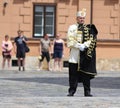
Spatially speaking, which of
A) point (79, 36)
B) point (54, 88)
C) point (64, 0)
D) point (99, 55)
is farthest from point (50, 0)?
point (79, 36)

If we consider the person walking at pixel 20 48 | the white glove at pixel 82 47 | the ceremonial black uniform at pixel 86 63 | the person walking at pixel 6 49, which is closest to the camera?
the white glove at pixel 82 47

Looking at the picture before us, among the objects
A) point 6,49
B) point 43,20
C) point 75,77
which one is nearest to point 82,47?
point 75,77

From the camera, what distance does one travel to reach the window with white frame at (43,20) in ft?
106

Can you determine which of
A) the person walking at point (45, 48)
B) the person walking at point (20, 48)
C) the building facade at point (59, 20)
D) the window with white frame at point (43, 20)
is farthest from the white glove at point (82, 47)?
the window with white frame at point (43, 20)

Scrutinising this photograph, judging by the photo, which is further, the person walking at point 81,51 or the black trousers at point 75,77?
the black trousers at point 75,77

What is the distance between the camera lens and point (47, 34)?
31281 millimetres

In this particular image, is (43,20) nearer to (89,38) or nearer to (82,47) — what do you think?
(89,38)

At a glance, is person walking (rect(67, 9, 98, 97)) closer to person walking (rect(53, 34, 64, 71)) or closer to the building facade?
person walking (rect(53, 34, 64, 71))

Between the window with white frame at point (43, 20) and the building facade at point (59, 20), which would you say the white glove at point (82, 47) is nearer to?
the building facade at point (59, 20)

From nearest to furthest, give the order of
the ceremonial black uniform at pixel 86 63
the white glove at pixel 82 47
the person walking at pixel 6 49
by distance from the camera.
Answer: the white glove at pixel 82 47, the ceremonial black uniform at pixel 86 63, the person walking at pixel 6 49

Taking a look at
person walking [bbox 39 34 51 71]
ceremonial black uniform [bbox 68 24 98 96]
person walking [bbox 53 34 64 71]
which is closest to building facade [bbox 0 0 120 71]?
person walking [bbox 39 34 51 71]

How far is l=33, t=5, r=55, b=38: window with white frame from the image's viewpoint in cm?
3228

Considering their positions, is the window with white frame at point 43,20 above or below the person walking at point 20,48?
above

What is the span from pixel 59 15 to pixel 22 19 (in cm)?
184
